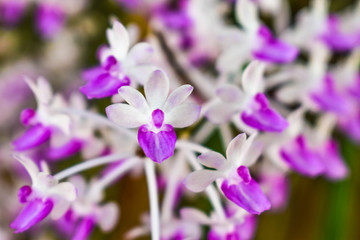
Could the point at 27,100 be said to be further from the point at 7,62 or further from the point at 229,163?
the point at 229,163

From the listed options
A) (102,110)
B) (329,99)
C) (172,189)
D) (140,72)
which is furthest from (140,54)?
(102,110)

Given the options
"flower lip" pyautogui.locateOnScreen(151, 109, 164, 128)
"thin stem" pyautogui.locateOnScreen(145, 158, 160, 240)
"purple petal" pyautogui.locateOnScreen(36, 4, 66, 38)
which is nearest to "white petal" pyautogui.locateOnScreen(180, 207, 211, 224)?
"thin stem" pyautogui.locateOnScreen(145, 158, 160, 240)

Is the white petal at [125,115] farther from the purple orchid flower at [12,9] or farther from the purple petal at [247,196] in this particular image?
the purple orchid flower at [12,9]

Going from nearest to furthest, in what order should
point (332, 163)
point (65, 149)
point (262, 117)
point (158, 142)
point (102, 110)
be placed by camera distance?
point (158, 142) → point (262, 117) → point (65, 149) → point (332, 163) → point (102, 110)

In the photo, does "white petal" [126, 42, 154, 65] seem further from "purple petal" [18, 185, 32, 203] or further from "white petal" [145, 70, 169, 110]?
"purple petal" [18, 185, 32, 203]

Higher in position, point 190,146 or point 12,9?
point 12,9

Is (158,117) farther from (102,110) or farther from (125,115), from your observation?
(102,110)

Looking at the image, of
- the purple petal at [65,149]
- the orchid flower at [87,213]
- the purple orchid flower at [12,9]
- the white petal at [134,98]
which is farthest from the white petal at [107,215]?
the purple orchid flower at [12,9]
